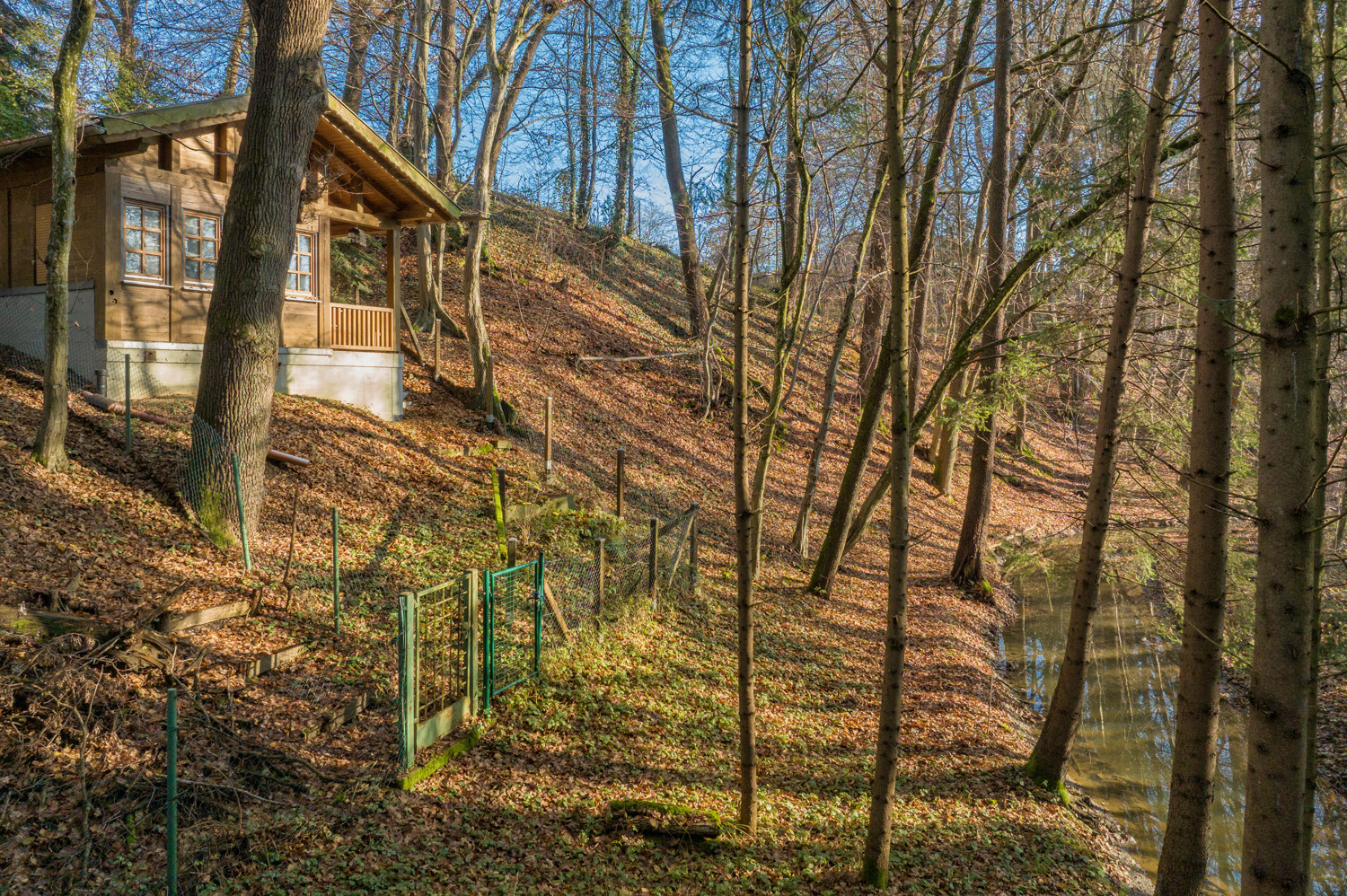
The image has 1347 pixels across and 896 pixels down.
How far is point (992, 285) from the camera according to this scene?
39.9 feet

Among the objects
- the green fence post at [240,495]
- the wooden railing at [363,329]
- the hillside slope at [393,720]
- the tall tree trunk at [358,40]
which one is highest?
the tall tree trunk at [358,40]

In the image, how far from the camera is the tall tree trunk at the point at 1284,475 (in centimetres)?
402

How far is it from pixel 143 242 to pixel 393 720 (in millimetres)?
10582

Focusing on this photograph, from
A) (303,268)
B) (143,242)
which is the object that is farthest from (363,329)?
(143,242)

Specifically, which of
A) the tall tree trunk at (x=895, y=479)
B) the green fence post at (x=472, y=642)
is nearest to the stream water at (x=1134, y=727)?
the tall tree trunk at (x=895, y=479)

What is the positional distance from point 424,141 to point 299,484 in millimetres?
10841

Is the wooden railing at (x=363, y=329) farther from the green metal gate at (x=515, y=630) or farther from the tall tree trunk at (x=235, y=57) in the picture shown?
the green metal gate at (x=515, y=630)

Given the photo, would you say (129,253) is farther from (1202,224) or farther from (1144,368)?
(1144,368)

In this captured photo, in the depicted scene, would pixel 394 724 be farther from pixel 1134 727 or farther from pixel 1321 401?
pixel 1134 727

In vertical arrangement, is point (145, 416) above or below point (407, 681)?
above

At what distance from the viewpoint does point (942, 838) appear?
23.7ft

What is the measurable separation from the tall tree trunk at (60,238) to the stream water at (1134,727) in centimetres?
1249

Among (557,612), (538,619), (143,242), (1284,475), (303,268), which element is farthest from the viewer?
(303,268)

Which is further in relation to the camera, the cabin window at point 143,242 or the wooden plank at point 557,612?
the cabin window at point 143,242
